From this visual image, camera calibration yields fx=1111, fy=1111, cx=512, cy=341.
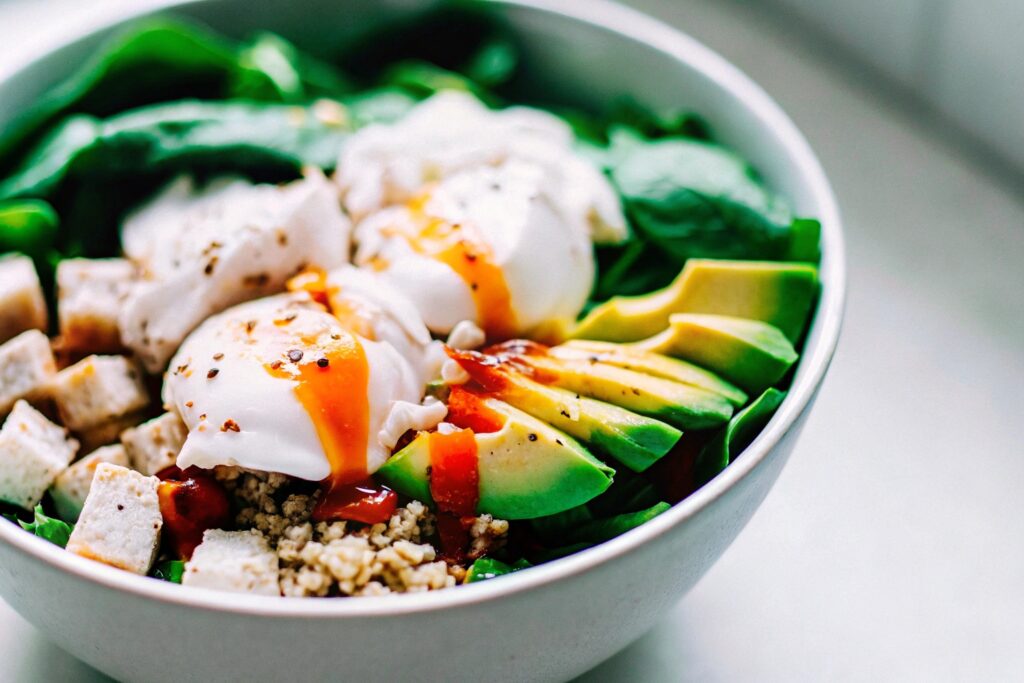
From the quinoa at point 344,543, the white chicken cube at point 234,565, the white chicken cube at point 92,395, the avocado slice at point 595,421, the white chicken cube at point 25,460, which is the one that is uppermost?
the avocado slice at point 595,421

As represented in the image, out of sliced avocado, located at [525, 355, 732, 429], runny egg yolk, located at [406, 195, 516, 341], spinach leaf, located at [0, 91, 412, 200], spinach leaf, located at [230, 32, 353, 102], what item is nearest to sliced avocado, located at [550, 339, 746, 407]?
sliced avocado, located at [525, 355, 732, 429]

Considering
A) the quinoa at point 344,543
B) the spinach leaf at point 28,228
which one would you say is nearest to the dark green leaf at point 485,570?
the quinoa at point 344,543

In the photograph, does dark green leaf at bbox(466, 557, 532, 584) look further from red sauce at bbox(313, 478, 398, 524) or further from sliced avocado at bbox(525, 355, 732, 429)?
sliced avocado at bbox(525, 355, 732, 429)

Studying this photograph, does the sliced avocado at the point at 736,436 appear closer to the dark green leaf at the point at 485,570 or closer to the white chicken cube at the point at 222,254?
the dark green leaf at the point at 485,570

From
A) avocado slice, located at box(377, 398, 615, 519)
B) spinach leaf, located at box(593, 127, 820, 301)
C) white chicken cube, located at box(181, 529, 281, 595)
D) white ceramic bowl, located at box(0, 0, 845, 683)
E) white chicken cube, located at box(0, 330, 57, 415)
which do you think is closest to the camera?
white ceramic bowl, located at box(0, 0, 845, 683)

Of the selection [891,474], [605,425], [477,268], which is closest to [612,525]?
[605,425]

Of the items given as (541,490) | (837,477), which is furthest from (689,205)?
(541,490)

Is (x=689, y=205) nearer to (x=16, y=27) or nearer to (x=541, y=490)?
(x=541, y=490)
